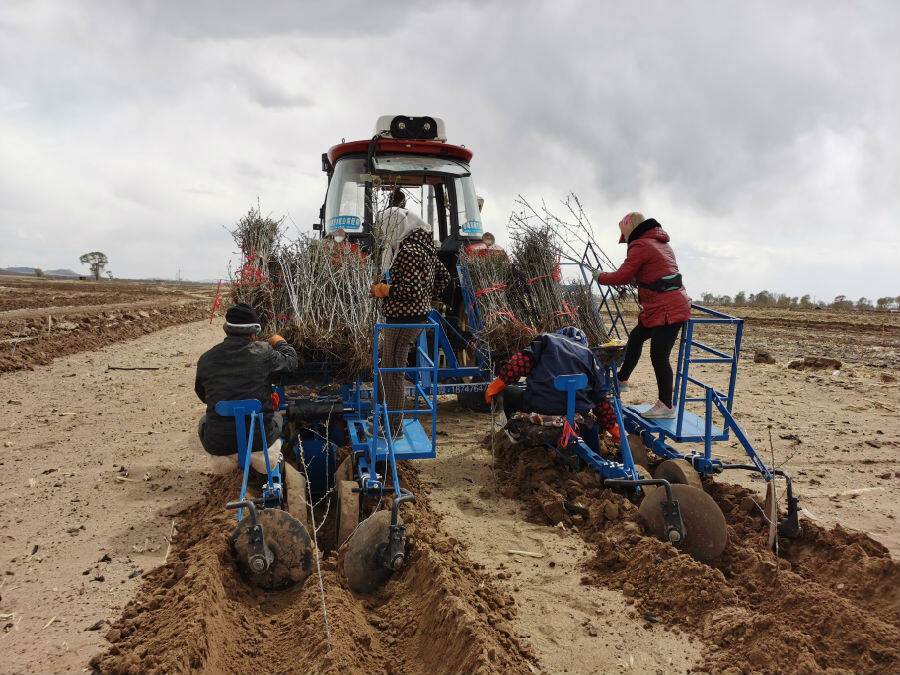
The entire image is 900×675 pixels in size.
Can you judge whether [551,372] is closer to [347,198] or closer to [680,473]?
[680,473]

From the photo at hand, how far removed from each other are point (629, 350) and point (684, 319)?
24.8 inches

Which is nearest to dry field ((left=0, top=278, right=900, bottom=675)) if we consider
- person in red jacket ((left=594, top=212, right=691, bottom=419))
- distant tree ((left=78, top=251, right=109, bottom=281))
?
person in red jacket ((left=594, top=212, right=691, bottom=419))

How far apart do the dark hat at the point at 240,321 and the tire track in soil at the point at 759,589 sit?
2.60 meters

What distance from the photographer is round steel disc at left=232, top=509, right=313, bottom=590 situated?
309 centimetres

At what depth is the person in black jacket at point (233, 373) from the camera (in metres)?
3.70

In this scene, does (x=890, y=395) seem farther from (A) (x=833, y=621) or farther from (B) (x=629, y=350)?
(A) (x=833, y=621)

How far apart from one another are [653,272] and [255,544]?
3747 mm

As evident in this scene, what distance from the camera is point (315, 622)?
8.75 feet

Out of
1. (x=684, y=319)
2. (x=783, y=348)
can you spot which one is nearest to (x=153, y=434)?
(x=684, y=319)

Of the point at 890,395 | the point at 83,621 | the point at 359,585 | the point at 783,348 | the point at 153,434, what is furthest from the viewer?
the point at 783,348

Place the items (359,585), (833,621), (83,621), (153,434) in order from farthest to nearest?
(153,434), (359,585), (83,621), (833,621)

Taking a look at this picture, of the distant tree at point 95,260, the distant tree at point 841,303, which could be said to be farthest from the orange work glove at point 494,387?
the distant tree at point 95,260

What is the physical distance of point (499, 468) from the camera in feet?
17.1

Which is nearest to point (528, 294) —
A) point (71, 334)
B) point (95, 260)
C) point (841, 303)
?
point (71, 334)
